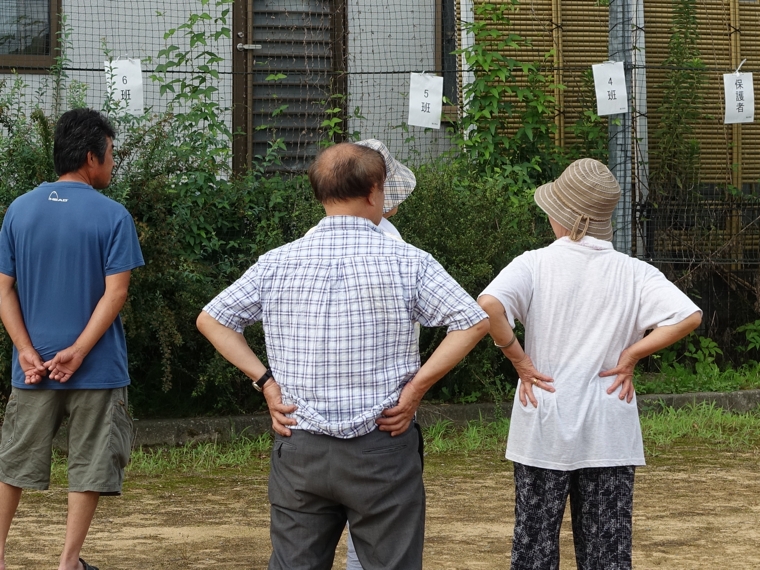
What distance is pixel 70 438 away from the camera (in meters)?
4.16

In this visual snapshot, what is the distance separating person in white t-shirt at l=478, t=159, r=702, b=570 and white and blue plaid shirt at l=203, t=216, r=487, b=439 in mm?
526

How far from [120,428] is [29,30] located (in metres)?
6.36

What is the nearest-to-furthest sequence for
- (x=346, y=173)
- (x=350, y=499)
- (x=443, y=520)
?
(x=350, y=499) → (x=346, y=173) → (x=443, y=520)

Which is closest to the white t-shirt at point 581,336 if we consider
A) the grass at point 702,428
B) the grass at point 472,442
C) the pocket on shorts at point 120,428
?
the pocket on shorts at point 120,428

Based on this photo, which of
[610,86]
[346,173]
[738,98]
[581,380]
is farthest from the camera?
[738,98]

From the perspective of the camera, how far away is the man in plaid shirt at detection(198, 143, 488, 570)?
2771 millimetres

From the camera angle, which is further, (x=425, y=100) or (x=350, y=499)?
(x=425, y=100)

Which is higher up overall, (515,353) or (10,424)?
(515,353)

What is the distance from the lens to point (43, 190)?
414 centimetres

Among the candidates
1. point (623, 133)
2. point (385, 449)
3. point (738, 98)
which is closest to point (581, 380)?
point (385, 449)

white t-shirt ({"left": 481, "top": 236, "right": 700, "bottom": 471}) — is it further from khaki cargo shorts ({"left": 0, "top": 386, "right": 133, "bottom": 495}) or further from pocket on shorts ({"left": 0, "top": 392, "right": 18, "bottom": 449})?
pocket on shorts ({"left": 0, "top": 392, "right": 18, "bottom": 449})

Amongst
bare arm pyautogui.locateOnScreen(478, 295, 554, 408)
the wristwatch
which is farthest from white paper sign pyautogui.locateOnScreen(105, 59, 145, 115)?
the wristwatch

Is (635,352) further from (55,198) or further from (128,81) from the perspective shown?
(128,81)

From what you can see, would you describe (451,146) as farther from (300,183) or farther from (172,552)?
(172,552)
